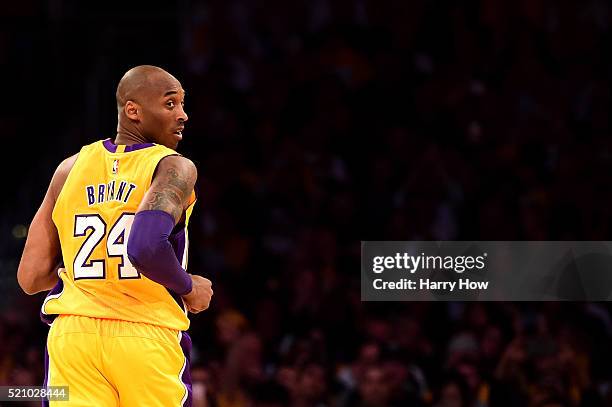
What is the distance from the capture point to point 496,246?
22.4 ft

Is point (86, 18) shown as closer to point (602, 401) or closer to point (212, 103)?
point (212, 103)

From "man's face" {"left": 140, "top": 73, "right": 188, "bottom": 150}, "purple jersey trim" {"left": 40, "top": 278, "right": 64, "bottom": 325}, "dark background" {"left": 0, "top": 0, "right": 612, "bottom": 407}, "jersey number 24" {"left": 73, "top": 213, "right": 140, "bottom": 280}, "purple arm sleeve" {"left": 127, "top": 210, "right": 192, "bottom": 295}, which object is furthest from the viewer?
"dark background" {"left": 0, "top": 0, "right": 612, "bottom": 407}

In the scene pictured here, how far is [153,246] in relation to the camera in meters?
3.53

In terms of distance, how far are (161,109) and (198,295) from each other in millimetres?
705

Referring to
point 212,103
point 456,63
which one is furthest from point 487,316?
point 212,103

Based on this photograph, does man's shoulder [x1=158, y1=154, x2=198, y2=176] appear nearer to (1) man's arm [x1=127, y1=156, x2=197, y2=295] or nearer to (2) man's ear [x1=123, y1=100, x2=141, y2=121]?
(1) man's arm [x1=127, y1=156, x2=197, y2=295]

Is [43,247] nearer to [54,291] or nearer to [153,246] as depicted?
[54,291]

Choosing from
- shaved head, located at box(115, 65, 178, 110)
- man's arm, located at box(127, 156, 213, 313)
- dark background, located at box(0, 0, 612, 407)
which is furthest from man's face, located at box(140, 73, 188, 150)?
dark background, located at box(0, 0, 612, 407)

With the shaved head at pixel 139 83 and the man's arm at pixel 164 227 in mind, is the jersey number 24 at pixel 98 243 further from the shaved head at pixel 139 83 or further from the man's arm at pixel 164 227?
the shaved head at pixel 139 83

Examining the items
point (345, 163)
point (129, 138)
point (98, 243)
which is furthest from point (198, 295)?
point (345, 163)

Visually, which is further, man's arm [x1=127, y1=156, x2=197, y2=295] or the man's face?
the man's face

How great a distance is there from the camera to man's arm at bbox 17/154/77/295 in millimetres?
3979

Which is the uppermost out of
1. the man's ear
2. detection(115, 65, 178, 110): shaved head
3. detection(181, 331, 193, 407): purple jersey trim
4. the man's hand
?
detection(115, 65, 178, 110): shaved head

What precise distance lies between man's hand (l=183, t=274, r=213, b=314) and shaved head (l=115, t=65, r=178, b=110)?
0.70 metres
